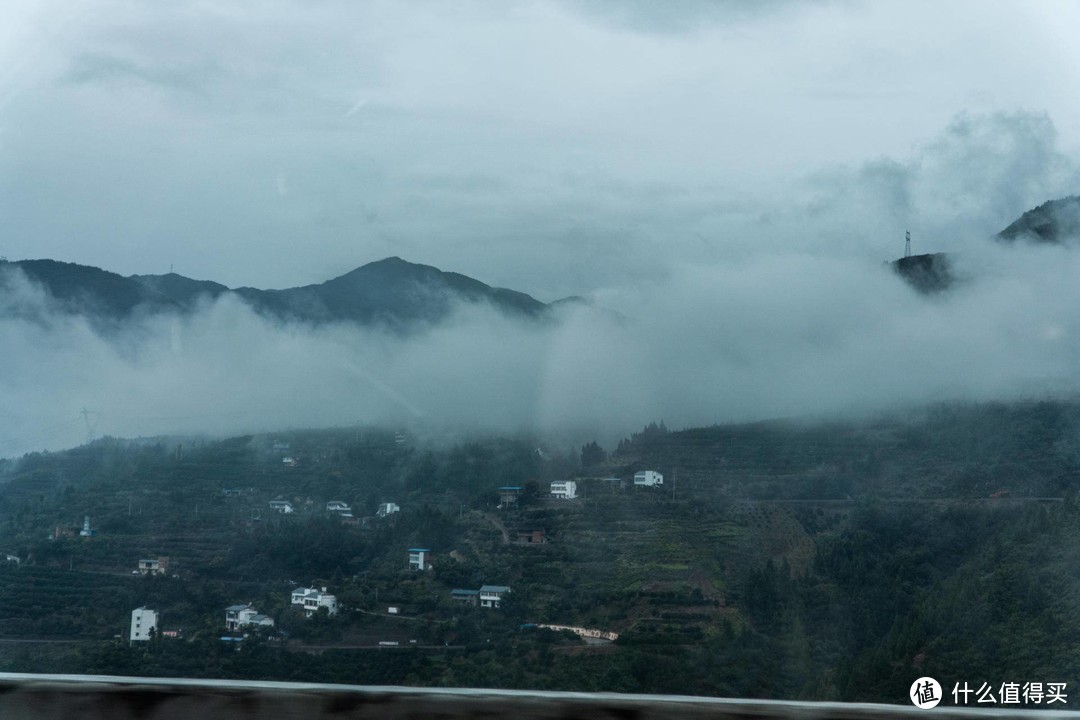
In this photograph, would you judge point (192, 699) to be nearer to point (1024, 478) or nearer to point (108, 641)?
point (108, 641)

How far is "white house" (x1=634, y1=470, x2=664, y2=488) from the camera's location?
12.1 meters

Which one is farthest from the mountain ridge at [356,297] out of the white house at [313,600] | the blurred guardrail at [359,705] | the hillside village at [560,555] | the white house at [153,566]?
the blurred guardrail at [359,705]

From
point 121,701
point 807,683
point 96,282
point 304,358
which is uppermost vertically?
point 96,282

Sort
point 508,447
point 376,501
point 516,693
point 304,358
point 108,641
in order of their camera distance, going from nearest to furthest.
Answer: point 516,693 → point 108,641 → point 376,501 → point 508,447 → point 304,358

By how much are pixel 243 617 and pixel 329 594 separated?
109 centimetres

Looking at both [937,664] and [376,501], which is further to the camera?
[376,501]

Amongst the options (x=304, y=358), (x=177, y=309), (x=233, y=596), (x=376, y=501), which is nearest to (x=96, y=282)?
(x=177, y=309)

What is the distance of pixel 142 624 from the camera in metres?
9.06

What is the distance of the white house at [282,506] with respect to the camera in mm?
11422

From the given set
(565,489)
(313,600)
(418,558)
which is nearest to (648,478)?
(565,489)

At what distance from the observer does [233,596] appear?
9.66 m

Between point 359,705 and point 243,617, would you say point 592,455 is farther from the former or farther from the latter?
point 359,705

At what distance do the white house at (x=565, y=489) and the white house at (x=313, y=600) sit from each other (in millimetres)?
3451

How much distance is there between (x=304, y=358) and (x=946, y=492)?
9.85 m
